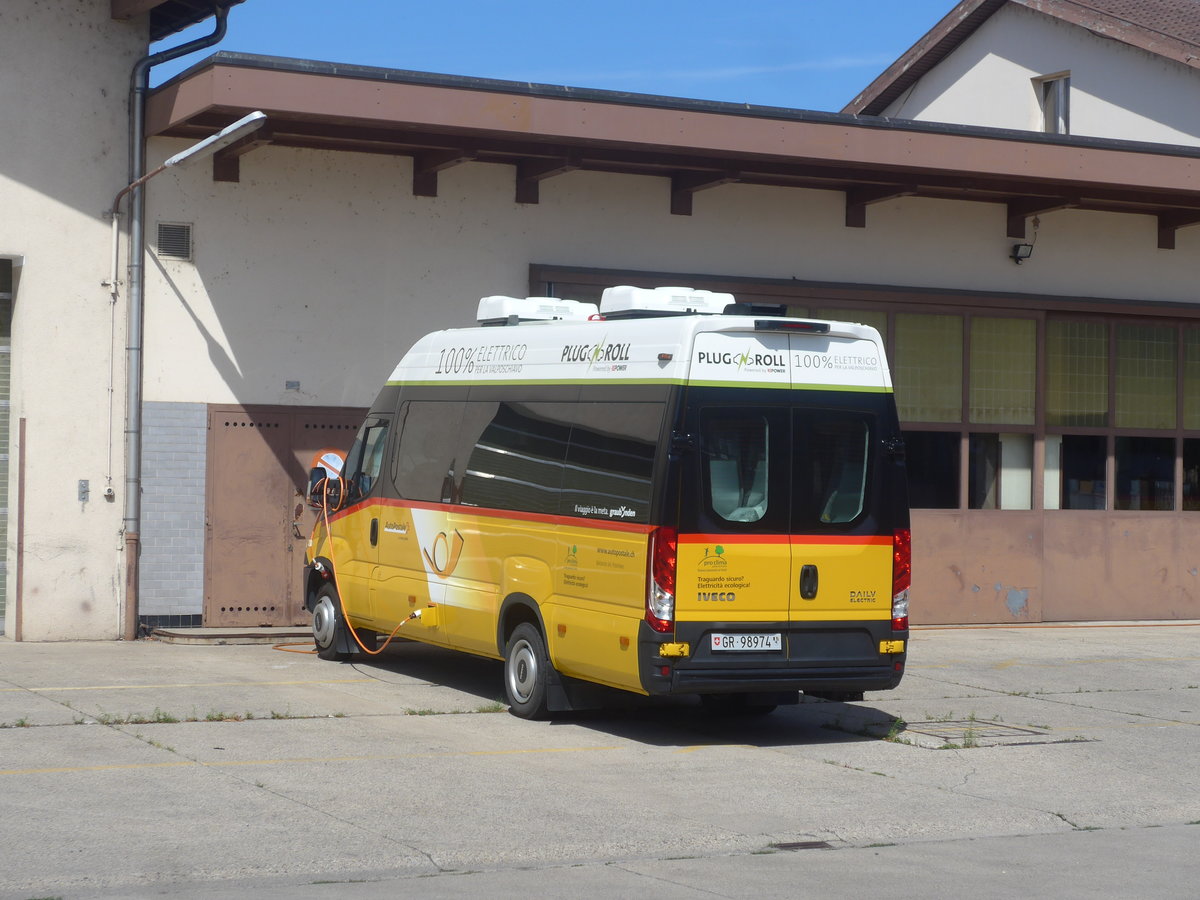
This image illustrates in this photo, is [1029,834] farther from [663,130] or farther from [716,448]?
[663,130]

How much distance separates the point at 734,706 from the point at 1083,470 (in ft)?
29.6

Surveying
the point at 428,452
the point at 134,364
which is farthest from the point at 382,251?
the point at 428,452

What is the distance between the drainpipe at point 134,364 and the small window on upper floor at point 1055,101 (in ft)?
49.1

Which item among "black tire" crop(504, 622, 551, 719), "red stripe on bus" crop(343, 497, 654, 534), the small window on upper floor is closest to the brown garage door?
"red stripe on bus" crop(343, 497, 654, 534)

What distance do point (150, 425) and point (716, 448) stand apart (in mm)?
7331

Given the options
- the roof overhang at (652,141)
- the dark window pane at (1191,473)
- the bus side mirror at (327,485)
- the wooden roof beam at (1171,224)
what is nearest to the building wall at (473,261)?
the roof overhang at (652,141)

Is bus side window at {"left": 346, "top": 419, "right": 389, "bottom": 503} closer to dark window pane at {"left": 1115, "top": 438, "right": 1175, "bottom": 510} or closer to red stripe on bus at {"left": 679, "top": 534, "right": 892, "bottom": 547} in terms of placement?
red stripe on bus at {"left": 679, "top": 534, "right": 892, "bottom": 547}

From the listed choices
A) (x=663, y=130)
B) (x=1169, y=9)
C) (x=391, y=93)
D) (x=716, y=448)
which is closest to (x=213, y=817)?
(x=716, y=448)

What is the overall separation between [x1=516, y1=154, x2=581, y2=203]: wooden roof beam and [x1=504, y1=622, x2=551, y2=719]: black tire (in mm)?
6112

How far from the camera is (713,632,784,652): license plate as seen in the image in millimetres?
10266

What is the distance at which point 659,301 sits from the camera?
453 inches

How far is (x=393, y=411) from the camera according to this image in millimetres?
13570

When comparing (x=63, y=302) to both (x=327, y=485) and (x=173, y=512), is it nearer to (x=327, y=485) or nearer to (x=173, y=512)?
(x=173, y=512)

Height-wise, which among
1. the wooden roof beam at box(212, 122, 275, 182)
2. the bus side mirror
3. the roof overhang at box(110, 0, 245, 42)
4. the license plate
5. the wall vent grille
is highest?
the roof overhang at box(110, 0, 245, 42)
